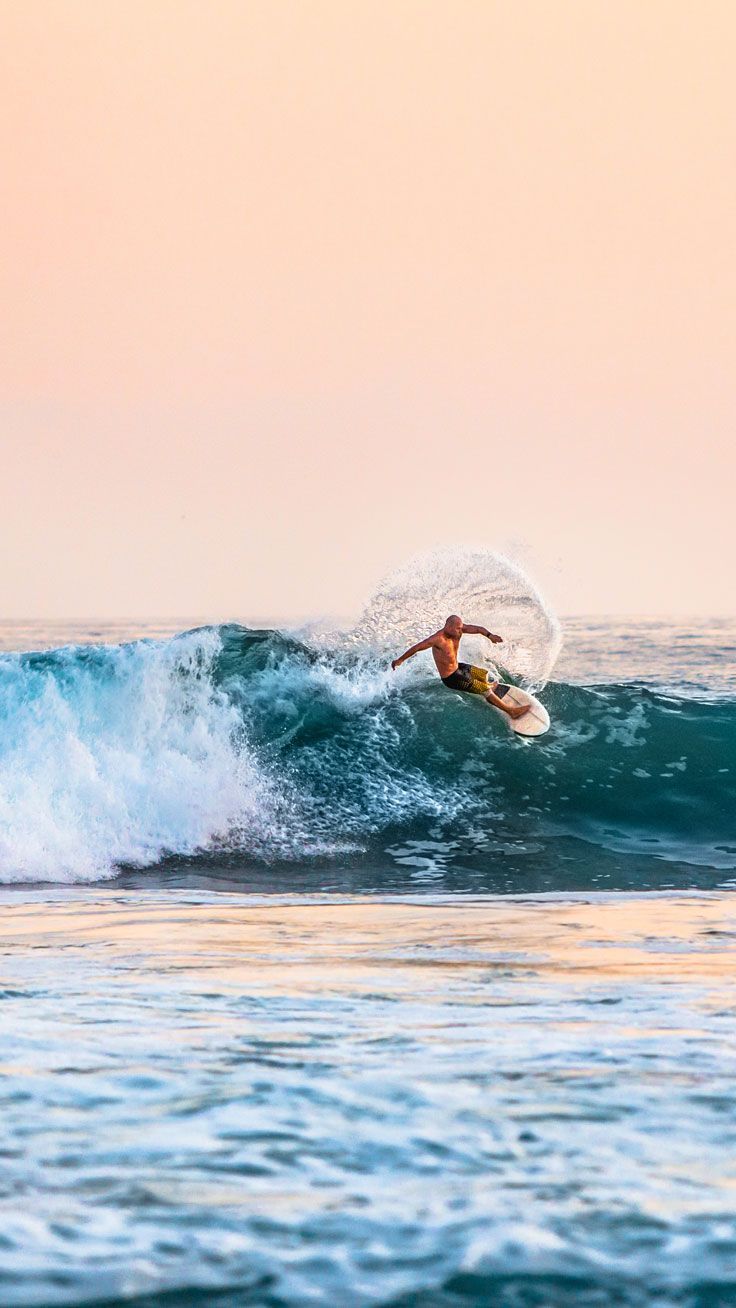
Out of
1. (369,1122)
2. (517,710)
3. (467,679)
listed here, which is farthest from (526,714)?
(369,1122)

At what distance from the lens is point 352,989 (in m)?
6.84

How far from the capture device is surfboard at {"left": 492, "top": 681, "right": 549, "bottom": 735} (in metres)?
15.2

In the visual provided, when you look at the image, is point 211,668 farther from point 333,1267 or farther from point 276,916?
point 333,1267

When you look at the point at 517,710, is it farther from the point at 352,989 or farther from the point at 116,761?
the point at 352,989

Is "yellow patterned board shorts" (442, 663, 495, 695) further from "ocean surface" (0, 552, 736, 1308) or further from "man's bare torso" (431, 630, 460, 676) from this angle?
"ocean surface" (0, 552, 736, 1308)

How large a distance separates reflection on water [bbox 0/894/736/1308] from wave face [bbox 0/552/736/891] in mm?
3628

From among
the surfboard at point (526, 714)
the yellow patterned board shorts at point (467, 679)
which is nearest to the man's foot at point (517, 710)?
the surfboard at point (526, 714)

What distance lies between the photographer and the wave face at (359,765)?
11.9 meters

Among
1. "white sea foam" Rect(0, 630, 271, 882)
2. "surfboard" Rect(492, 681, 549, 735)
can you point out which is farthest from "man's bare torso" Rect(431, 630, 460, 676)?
"white sea foam" Rect(0, 630, 271, 882)

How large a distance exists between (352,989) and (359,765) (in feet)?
25.7

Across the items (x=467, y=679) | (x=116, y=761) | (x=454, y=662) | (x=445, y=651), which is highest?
(x=445, y=651)

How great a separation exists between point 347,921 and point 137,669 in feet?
24.1

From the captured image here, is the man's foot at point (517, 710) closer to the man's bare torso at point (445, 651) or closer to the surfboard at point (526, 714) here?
the surfboard at point (526, 714)

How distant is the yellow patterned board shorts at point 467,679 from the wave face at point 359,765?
47.5 inches
